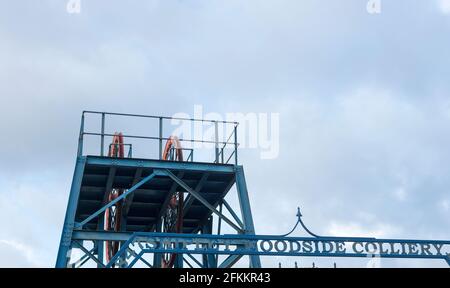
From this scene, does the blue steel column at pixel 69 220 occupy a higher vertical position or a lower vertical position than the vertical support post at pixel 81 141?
lower

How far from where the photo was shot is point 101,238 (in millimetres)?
20156

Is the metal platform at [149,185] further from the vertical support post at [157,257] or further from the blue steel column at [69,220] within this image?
the blue steel column at [69,220]

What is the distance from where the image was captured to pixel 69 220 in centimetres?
1958

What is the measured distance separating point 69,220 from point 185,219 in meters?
7.67

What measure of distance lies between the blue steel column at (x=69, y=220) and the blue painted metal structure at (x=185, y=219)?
26 millimetres

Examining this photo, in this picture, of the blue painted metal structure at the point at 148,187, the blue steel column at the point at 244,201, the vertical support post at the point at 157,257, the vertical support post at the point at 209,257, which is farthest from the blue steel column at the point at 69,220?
the vertical support post at the point at 209,257

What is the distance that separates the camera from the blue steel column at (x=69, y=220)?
18812mm

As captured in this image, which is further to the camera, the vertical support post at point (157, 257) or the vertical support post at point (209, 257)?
the vertical support post at point (157, 257)

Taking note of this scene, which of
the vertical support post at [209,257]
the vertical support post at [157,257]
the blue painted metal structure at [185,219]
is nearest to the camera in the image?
the blue painted metal structure at [185,219]

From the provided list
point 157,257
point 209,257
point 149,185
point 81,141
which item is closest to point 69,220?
point 81,141

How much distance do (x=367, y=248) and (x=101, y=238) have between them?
24.9 feet
